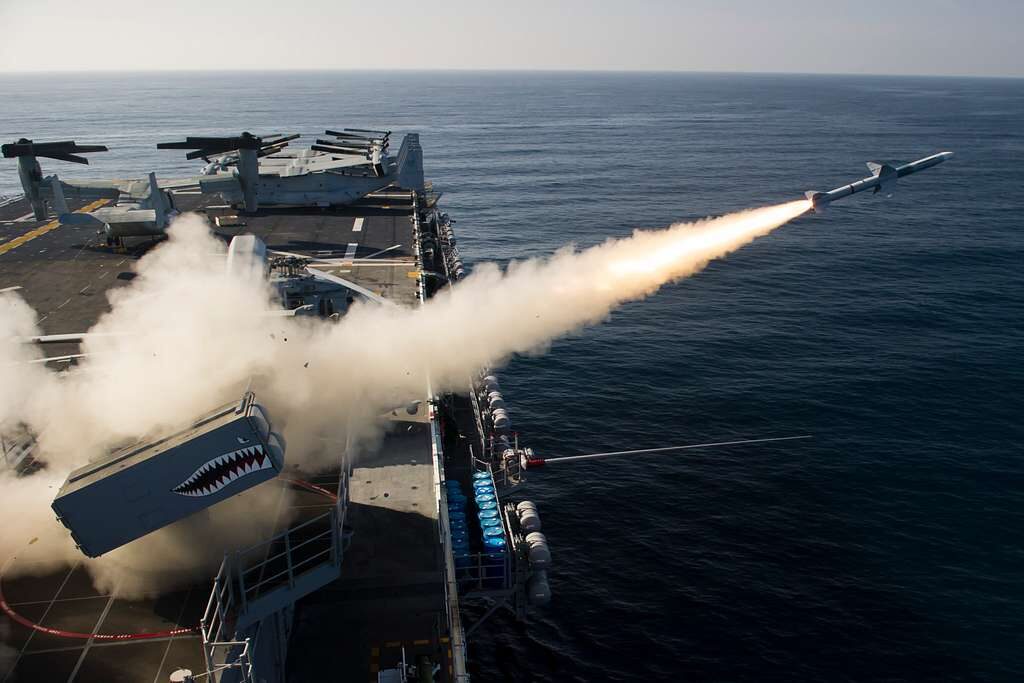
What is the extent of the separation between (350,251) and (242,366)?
34164 millimetres

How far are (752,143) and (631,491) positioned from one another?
13110 cm

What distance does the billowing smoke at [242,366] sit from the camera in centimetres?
1841

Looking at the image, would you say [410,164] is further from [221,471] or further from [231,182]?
[221,471]

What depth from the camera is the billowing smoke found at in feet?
60.4

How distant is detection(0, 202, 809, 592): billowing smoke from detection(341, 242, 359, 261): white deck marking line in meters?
12.6

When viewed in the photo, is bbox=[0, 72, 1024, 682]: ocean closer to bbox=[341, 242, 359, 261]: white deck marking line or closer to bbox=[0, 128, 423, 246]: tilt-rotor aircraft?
bbox=[0, 128, 423, 246]: tilt-rotor aircraft

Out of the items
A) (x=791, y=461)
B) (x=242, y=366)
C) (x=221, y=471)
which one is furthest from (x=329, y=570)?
(x=791, y=461)

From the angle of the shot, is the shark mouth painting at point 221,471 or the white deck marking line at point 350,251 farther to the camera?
the white deck marking line at point 350,251

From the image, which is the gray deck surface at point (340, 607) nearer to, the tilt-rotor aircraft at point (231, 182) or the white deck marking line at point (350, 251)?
the white deck marking line at point (350, 251)

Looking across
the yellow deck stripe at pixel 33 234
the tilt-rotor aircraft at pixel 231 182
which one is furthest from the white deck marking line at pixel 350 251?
the yellow deck stripe at pixel 33 234

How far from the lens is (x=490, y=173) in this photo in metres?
116

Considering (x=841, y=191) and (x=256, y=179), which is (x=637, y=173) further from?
(x=841, y=191)

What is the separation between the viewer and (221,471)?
1627cm

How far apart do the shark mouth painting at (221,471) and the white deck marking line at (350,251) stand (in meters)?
37.0
